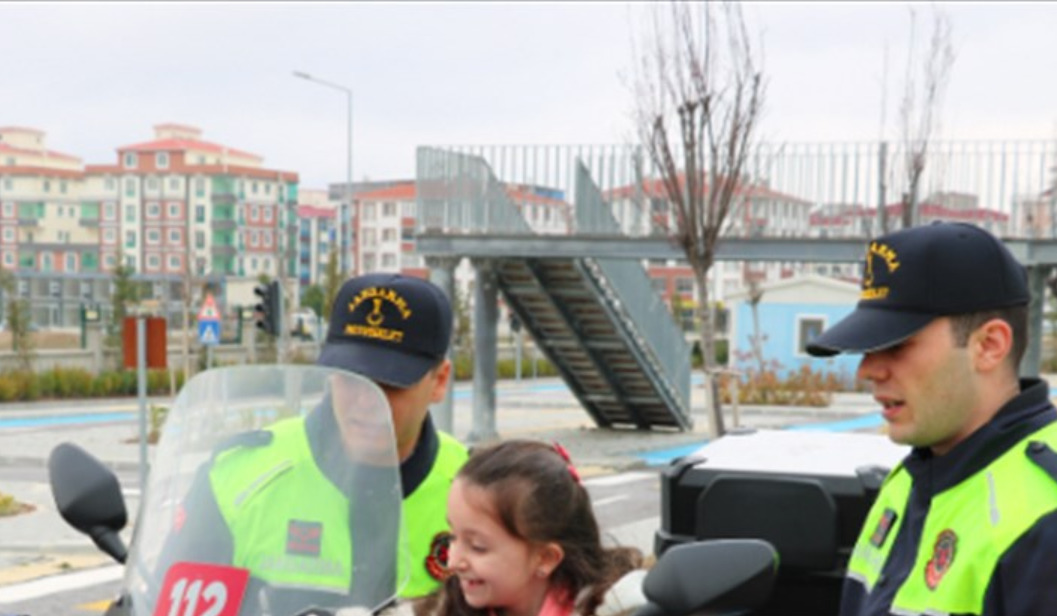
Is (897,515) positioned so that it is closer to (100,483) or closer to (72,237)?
(100,483)

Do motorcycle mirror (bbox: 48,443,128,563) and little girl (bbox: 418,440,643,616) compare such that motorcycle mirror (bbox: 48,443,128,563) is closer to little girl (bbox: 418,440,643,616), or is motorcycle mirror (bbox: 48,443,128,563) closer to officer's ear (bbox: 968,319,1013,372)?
little girl (bbox: 418,440,643,616)

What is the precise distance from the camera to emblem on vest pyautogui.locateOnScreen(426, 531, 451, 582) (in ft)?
10.7

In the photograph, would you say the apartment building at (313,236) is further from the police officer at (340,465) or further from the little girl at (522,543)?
the little girl at (522,543)

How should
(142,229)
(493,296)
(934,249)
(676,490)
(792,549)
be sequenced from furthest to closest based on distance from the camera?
(142,229) → (493,296) → (676,490) → (792,549) → (934,249)

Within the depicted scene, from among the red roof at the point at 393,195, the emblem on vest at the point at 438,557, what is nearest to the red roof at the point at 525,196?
the emblem on vest at the point at 438,557

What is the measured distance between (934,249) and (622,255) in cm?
1764

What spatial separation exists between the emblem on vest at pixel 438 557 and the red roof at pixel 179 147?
367 feet

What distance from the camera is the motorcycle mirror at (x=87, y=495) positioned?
3041 millimetres

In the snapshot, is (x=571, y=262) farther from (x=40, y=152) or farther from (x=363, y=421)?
(x=40, y=152)

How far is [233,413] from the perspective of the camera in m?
2.92

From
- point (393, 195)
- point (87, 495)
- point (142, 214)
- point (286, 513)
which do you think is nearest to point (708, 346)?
point (87, 495)

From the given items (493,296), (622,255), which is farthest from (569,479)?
(493,296)

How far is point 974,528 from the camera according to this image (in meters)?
2.50

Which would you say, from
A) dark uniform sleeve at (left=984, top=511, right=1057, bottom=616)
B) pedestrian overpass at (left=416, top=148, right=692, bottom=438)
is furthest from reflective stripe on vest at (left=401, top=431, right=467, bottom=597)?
pedestrian overpass at (left=416, top=148, right=692, bottom=438)
